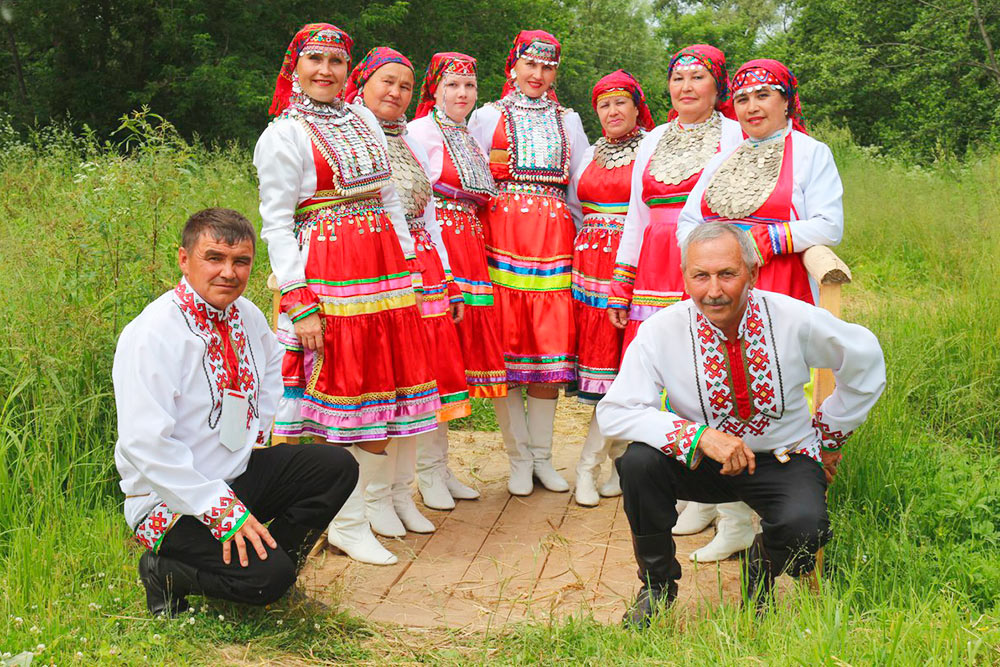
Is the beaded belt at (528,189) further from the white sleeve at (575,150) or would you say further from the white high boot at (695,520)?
the white high boot at (695,520)

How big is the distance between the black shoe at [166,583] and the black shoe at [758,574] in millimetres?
1772

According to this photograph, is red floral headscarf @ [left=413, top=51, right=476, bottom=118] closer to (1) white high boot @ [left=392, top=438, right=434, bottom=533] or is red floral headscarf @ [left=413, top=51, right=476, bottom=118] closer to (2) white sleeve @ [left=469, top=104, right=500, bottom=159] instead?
(2) white sleeve @ [left=469, top=104, right=500, bottom=159]

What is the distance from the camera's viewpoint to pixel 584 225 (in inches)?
189

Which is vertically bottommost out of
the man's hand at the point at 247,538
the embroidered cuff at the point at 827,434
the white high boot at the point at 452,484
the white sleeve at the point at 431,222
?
the white high boot at the point at 452,484

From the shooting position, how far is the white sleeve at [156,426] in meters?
2.84

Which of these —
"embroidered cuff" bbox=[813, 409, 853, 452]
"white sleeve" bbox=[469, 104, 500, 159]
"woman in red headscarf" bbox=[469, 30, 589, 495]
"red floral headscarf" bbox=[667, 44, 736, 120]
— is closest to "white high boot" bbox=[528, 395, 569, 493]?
"woman in red headscarf" bbox=[469, 30, 589, 495]

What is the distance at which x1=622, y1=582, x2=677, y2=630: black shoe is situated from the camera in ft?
10.1

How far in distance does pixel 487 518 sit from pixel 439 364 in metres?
0.84

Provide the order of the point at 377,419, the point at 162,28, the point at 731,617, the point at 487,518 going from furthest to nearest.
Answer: the point at 162,28 < the point at 487,518 < the point at 377,419 < the point at 731,617

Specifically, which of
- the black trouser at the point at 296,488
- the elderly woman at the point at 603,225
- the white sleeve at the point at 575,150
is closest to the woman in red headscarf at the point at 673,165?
the elderly woman at the point at 603,225

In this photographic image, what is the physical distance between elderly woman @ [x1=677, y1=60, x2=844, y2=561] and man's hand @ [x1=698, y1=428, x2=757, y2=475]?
975mm

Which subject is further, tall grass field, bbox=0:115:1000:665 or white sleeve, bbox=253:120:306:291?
white sleeve, bbox=253:120:306:291

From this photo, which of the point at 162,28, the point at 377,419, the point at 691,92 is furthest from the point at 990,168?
the point at 162,28

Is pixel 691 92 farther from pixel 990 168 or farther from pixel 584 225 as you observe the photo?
pixel 990 168
